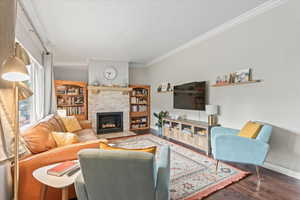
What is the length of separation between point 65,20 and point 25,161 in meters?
2.45

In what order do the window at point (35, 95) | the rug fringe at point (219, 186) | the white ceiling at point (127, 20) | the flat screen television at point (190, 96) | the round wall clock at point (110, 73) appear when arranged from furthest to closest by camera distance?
the round wall clock at point (110, 73) < the flat screen television at point (190, 96) < the window at point (35, 95) < the white ceiling at point (127, 20) < the rug fringe at point (219, 186)

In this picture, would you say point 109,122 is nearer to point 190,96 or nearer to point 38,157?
point 190,96

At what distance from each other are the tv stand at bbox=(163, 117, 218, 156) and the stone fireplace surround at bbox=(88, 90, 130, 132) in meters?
1.78

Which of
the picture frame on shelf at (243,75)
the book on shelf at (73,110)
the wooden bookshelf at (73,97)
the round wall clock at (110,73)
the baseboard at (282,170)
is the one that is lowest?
the baseboard at (282,170)

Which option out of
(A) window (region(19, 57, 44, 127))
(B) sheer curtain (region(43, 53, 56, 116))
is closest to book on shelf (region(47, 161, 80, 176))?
(A) window (region(19, 57, 44, 127))

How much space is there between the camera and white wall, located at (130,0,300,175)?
2.25m

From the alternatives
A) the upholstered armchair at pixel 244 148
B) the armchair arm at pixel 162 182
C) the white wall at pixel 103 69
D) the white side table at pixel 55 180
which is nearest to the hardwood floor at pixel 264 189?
the upholstered armchair at pixel 244 148

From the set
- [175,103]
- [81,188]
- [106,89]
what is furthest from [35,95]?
[175,103]

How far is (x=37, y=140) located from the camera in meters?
1.80

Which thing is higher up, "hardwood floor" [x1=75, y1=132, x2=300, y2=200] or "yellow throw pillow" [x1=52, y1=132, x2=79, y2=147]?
"yellow throw pillow" [x1=52, y1=132, x2=79, y2=147]

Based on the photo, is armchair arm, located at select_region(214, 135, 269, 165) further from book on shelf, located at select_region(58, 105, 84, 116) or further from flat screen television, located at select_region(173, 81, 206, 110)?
book on shelf, located at select_region(58, 105, 84, 116)

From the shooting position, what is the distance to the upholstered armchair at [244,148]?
2130 mm

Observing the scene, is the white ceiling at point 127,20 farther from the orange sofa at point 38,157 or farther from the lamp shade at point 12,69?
the orange sofa at point 38,157

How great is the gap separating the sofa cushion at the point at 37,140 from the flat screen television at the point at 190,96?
306 cm
